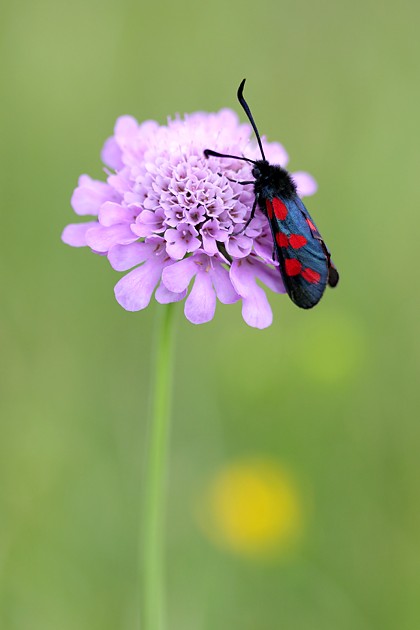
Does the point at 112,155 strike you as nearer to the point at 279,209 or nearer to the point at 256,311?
the point at 279,209

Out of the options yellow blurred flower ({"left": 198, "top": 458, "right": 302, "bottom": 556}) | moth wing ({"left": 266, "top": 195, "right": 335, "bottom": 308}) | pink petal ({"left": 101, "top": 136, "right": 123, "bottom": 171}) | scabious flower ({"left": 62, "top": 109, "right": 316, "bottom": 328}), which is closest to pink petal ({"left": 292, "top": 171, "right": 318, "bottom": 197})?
scabious flower ({"left": 62, "top": 109, "right": 316, "bottom": 328})

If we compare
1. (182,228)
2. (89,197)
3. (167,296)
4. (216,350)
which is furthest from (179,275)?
(216,350)

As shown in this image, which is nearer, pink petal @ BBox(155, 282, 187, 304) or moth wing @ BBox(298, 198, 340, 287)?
pink petal @ BBox(155, 282, 187, 304)

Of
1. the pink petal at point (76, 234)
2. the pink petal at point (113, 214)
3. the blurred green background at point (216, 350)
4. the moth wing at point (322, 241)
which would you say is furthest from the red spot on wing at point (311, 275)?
the blurred green background at point (216, 350)

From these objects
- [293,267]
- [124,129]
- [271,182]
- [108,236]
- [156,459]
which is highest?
[124,129]

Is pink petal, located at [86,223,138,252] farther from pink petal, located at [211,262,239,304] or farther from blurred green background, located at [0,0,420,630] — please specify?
blurred green background, located at [0,0,420,630]

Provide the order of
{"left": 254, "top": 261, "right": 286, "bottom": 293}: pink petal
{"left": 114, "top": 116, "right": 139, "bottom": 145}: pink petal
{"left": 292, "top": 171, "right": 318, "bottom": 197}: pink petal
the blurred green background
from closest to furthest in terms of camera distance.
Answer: {"left": 254, "top": 261, "right": 286, "bottom": 293}: pink petal, {"left": 114, "top": 116, "right": 139, "bottom": 145}: pink petal, {"left": 292, "top": 171, "right": 318, "bottom": 197}: pink petal, the blurred green background

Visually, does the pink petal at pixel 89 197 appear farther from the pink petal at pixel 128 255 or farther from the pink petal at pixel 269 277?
the pink petal at pixel 269 277
